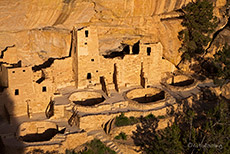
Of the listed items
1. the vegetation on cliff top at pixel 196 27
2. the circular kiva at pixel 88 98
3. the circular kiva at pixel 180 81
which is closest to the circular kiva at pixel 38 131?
the circular kiva at pixel 88 98

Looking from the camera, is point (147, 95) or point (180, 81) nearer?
point (147, 95)

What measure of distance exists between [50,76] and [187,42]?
44.0 feet

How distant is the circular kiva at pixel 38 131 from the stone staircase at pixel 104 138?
9.31 feet

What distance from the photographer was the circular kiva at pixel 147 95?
30.0 metres

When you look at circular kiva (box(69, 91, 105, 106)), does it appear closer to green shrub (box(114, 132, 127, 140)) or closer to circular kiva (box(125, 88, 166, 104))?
circular kiva (box(125, 88, 166, 104))

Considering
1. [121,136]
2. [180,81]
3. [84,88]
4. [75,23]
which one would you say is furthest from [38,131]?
[180,81]

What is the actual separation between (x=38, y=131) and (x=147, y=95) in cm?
1009

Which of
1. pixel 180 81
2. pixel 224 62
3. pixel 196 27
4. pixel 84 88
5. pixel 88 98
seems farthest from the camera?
pixel 180 81

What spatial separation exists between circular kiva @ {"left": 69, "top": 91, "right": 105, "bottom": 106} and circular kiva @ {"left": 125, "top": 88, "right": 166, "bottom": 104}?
9.78 feet

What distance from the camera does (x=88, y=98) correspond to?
2878 centimetres

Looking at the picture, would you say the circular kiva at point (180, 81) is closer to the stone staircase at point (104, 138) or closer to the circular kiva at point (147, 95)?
the circular kiva at point (147, 95)

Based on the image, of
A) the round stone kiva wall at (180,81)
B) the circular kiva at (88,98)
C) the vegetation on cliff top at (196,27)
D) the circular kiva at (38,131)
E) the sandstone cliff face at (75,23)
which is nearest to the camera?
the circular kiva at (38,131)

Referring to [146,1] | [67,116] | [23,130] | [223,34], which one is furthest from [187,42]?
[23,130]

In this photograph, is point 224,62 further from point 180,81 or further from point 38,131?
point 38,131
